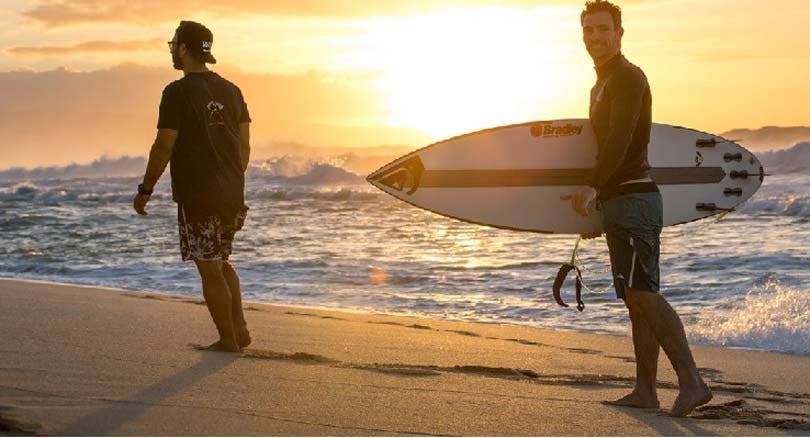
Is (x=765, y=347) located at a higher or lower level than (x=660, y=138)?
lower

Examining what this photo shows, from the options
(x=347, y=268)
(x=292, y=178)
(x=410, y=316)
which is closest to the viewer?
(x=410, y=316)

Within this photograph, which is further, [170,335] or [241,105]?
[170,335]

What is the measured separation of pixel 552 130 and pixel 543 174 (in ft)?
0.80

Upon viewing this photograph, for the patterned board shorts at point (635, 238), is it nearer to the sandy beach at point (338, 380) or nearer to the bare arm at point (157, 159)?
the sandy beach at point (338, 380)

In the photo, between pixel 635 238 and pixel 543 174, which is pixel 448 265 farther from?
pixel 635 238

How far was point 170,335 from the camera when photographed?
6.59m

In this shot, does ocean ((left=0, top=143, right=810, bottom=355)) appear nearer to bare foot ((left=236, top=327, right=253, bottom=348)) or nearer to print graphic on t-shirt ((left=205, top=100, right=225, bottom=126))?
bare foot ((left=236, top=327, right=253, bottom=348))

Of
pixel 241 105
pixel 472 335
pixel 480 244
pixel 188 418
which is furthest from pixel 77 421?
pixel 480 244

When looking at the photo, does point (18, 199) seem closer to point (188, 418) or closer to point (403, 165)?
point (403, 165)

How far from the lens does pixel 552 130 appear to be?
6359 mm

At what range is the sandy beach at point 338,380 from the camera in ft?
14.0

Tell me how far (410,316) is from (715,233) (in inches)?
282

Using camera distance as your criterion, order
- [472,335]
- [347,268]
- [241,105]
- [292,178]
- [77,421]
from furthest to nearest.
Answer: [292,178] < [347,268] < [472,335] < [241,105] < [77,421]

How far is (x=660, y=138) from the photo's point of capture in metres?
6.49
